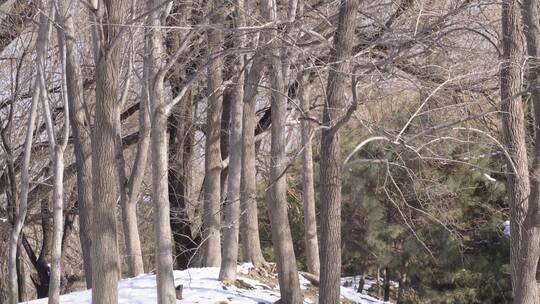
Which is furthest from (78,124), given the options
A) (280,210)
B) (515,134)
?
(515,134)

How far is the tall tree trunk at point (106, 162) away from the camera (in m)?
10.7

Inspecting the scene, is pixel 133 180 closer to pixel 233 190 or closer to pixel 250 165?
pixel 233 190

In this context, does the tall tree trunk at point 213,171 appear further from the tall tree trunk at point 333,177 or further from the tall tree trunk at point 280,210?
the tall tree trunk at point 333,177

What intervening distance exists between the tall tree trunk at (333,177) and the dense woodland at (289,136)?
27 mm

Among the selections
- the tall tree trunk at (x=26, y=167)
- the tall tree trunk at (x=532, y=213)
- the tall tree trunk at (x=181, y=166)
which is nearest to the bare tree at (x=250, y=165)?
the tall tree trunk at (x=181, y=166)

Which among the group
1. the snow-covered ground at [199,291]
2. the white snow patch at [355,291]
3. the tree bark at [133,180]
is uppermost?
the tree bark at [133,180]

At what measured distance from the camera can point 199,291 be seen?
43.5 ft

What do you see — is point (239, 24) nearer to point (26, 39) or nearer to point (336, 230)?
point (336, 230)

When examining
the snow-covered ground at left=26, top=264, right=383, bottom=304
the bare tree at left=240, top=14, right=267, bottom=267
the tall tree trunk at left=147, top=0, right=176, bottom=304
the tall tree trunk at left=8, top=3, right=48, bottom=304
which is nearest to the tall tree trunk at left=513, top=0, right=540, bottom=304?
the snow-covered ground at left=26, top=264, right=383, bottom=304

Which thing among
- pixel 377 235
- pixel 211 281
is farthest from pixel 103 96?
pixel 377 235

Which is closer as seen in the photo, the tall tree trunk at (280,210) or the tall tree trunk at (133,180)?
the tall tree trunk at (280,210)

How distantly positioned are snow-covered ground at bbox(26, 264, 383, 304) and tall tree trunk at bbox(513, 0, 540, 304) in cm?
352

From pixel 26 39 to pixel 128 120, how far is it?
13.8ft

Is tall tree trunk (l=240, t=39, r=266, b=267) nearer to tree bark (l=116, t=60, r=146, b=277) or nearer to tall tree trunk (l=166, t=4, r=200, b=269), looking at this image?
tree bark (l=116, t=60, r=146, b=277)
